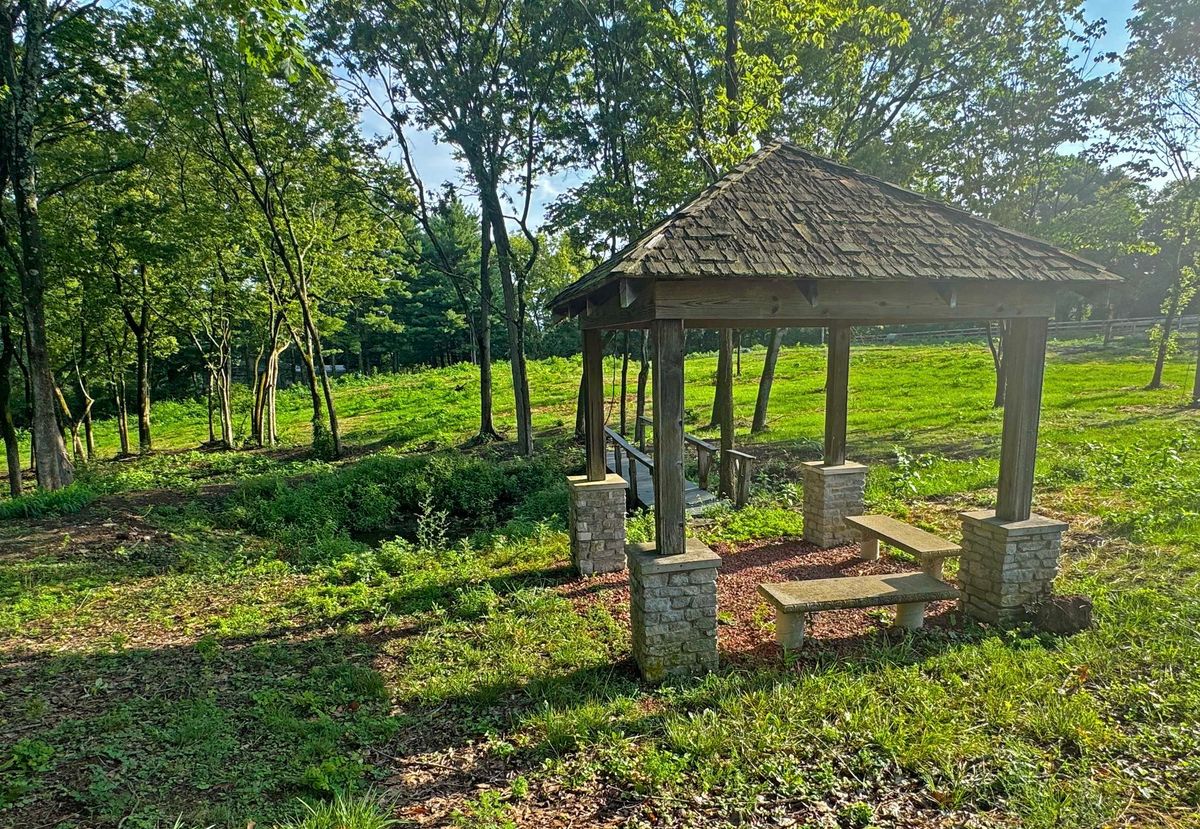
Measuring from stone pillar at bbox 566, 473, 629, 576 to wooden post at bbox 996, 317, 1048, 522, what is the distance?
3788 millimetres

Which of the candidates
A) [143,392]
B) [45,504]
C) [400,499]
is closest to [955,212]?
[400,499]

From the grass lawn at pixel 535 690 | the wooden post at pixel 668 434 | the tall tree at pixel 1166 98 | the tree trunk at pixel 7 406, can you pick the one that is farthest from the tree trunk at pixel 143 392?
the tall tree at pixel 1166 98

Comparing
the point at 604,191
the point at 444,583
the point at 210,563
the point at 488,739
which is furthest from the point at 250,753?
the point at 604,191

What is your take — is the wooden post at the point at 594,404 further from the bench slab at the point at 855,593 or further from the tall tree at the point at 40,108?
the tall tree at the point at 40,108

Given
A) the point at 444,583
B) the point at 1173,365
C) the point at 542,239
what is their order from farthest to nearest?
the point at 1173,365 < the point at 542,239 < the point at 444,583

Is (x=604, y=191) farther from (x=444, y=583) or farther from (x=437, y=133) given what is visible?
(x=444, y=583)

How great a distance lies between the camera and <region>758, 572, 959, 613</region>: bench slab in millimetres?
4758

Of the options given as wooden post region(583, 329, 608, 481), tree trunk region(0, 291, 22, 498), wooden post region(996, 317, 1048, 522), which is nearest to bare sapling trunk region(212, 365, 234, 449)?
tree trunk region(0, 291, 22, 498)

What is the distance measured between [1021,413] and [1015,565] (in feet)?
4.52

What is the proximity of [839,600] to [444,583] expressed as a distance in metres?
4.47

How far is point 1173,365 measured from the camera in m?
22.2

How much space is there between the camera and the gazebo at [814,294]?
4.50 meters

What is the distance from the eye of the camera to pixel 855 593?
4.95 m

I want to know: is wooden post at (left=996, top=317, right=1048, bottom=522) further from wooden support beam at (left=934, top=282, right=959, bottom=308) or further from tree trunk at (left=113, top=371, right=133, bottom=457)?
tree trunk at (left=113, top=371, right=133, bottom=457)
